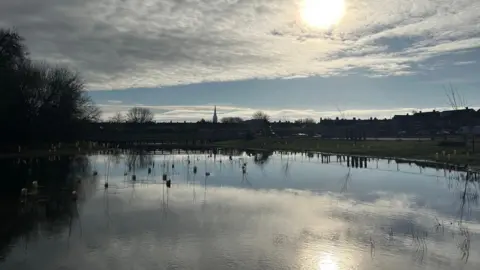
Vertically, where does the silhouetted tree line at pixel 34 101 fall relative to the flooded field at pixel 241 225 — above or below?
above

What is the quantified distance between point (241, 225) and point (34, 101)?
6262 centimetres

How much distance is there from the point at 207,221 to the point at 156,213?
3009mm

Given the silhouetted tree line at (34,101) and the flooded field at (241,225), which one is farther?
the silhouetted tree line at (34,101)

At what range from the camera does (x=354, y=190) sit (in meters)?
30.1

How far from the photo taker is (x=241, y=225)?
62.0 ft

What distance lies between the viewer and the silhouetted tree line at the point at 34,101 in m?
59.7

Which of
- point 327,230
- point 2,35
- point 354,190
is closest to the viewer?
point 327,230

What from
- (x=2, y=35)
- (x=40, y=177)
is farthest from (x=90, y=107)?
(x=40, y=177)

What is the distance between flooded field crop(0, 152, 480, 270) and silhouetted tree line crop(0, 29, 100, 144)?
30.1m

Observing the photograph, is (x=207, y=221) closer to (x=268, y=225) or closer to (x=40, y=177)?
(x=268, y=225)

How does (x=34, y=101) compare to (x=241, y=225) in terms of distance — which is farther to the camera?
(x=34, y=101)

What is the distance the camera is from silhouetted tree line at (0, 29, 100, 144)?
59.7 m

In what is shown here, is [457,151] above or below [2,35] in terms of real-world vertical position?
below

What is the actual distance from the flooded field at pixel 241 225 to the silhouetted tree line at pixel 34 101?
1185 inches
